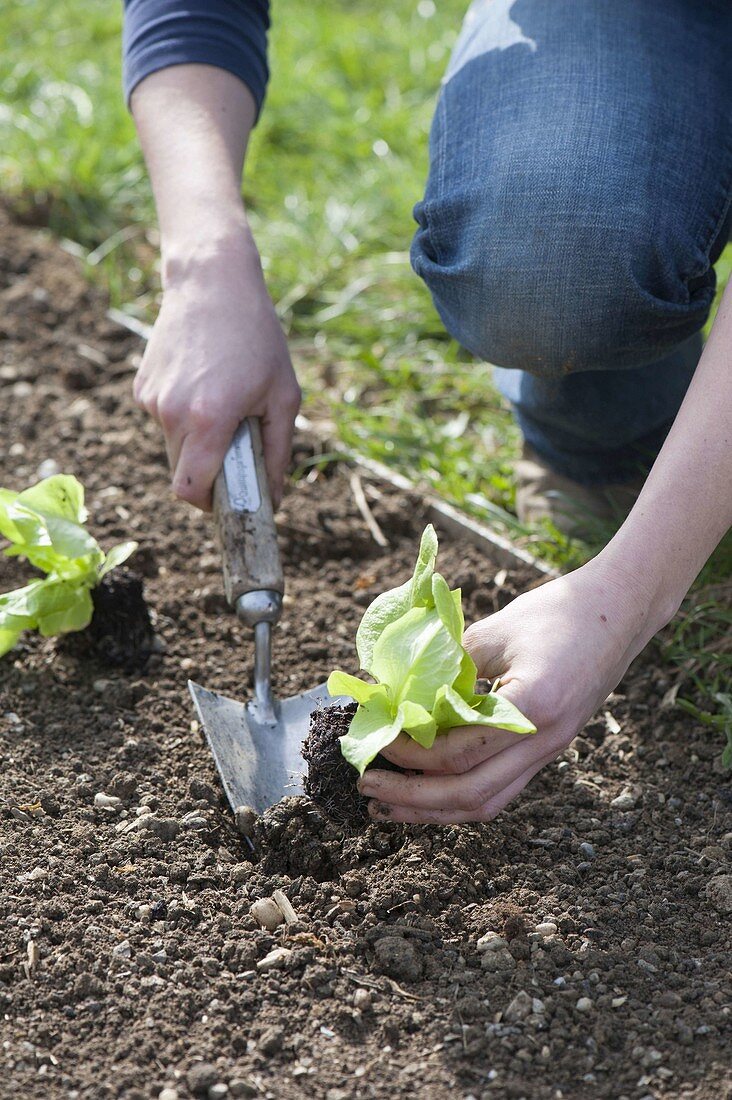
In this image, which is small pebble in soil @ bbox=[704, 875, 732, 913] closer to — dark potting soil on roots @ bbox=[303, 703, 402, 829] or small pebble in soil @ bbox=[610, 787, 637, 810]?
small pebble in soil @ bbox=[610, 787, 637, 810]

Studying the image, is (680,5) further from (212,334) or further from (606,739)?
(606,739)

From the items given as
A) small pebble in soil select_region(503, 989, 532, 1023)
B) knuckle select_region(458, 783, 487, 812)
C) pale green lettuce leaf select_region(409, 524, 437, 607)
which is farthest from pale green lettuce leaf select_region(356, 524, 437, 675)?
small pebble in soil select_region(503, 989, 532, 1023)

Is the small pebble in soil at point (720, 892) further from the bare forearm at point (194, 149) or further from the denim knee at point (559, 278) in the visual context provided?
the bare forearm at point (194, 149)

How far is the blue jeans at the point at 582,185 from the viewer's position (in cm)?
204

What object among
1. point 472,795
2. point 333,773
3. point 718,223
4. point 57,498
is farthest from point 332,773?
point 718,223

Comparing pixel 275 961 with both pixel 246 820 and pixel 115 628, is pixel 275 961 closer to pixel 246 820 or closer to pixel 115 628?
pixel 246 820

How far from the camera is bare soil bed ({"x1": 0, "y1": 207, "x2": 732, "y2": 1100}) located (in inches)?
57.1

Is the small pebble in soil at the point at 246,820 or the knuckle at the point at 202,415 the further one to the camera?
the knuckle at the point at 202,415

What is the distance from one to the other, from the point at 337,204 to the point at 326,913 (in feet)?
8.39

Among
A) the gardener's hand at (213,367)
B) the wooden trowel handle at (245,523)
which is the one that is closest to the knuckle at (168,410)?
the gardener's hand at (213,367)

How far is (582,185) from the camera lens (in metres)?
2.04

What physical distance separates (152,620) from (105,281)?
4.93 ft

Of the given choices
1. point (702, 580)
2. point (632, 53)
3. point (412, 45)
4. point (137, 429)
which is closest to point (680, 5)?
point (632, 53)

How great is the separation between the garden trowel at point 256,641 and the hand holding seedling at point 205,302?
45 mm
